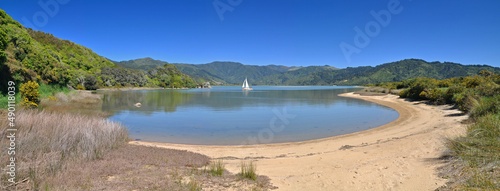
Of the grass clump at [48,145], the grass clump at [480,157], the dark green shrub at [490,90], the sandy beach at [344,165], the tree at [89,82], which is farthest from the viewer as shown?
the tree at [89,82]

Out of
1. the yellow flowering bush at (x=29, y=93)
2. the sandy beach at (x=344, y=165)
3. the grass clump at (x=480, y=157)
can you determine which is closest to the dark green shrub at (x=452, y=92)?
the sandy beach at (x=344, y=165)

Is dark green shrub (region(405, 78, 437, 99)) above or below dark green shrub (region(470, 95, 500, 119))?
above

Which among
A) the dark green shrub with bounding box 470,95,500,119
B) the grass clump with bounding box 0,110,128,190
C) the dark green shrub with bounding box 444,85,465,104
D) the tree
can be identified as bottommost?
the grass clump with bounding box 0,110,128,190

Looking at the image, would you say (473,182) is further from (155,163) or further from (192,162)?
(155,163)

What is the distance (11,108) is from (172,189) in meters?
6.83

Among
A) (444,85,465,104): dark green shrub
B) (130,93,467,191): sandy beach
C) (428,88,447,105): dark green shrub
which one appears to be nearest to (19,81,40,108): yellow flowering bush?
(130,93,467,191): sandy beach

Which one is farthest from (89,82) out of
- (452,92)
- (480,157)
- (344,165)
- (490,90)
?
(480,157)

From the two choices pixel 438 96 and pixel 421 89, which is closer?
pixel 438 96

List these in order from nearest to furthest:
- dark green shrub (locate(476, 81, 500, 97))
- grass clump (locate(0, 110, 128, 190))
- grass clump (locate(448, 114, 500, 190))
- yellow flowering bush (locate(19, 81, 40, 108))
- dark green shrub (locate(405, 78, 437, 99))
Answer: grass clump (locate(448, 114, 500, 190)) < grass clump (locate(0, 110, 128, 190)) < dark green shrub (locate(476, 81, 500, 97)) < yellow flowering bush (locate(19, 81, 40, 108)) < dark green shrub (locate(405, 78, 437, 99))

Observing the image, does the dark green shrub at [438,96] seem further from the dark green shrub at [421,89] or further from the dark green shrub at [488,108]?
the dark green shrub at [488,108]

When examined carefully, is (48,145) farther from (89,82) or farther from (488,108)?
(89,82)

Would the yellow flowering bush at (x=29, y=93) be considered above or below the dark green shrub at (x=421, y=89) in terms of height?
below

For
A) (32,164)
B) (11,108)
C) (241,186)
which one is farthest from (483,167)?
(11,108)

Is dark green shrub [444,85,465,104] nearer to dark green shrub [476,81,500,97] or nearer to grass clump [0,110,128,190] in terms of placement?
dark green shrub [476,81,500,97]
